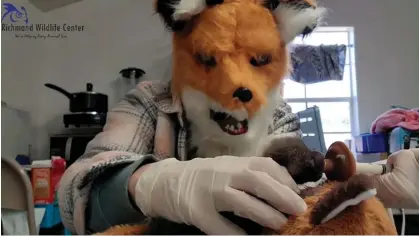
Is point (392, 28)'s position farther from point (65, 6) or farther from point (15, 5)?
point (15, 5)

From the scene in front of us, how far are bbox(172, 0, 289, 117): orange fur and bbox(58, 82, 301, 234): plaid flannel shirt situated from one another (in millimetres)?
71

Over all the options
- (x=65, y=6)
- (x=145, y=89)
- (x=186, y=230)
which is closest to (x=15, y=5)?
(x=65, y=6)

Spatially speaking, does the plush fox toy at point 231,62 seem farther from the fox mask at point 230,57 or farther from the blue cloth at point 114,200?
the blue cloth at point 114,200

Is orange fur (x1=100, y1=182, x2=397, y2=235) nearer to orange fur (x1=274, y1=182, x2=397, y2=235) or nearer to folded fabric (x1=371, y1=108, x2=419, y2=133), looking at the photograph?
orange fur (x1=274, y1=182, x2=397, y2=235)

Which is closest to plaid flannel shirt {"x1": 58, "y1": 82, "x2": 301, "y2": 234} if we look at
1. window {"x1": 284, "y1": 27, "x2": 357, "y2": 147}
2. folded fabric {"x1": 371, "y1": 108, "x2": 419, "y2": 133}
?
folded fabric {"x1": 371, "y1": 108, "x2": 419, "y2": 133}

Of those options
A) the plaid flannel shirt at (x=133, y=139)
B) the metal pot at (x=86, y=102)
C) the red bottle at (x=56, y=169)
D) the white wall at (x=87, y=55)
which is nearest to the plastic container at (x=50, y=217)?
the red bottle at (x=56, y=169)

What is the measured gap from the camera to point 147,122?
61cm

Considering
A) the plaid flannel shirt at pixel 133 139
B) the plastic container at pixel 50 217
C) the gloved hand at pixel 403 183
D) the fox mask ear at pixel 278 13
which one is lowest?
the plastic container at pixel 50 217

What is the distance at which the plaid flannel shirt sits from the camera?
0.49 m

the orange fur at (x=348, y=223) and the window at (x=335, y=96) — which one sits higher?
the window at (x=335, y=96)

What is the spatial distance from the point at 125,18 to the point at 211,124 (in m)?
2.16

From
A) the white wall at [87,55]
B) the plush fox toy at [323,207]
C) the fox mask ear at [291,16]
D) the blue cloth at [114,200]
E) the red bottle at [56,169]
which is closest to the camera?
the plush fox toy at [323,207]

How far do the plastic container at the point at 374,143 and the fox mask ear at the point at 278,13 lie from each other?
5.67 ft

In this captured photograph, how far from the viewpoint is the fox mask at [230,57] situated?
1.69 ft
